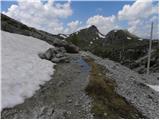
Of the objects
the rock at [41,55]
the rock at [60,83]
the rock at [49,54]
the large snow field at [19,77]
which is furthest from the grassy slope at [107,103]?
the rock at [41,55]

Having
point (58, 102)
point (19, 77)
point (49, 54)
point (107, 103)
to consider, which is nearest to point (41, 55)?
point (49, 54)

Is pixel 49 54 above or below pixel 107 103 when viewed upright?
above

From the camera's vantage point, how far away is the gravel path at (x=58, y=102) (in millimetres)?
15039

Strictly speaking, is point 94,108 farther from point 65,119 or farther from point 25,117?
point 25,117

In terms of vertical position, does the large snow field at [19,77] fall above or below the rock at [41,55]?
below

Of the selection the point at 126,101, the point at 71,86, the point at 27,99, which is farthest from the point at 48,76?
the point at 126,101

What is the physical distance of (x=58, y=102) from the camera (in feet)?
55.6

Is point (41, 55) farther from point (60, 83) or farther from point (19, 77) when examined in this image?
point (19, 77)

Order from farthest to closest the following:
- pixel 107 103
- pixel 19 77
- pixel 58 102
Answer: pixel 19 77 → pixel 107 103 → pixel 58 102

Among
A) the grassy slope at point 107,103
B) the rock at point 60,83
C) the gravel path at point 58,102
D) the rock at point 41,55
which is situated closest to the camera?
the gravel path at point 58,102

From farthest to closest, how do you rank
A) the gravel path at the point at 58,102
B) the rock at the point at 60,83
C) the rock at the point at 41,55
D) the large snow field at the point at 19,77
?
the rock at the point at 41,55 < the rock at the point at 60,83 < the large snow field at the point at 19,77 < the gravel path at the point at 58,102

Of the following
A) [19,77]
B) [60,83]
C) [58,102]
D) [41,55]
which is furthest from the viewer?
[41,55]

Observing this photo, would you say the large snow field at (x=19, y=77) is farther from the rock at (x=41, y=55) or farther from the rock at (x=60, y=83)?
the rock at (x=41, y=55)

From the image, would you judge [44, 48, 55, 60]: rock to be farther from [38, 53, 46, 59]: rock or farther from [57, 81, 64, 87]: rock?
[57, 81, 64, 87]: rock
